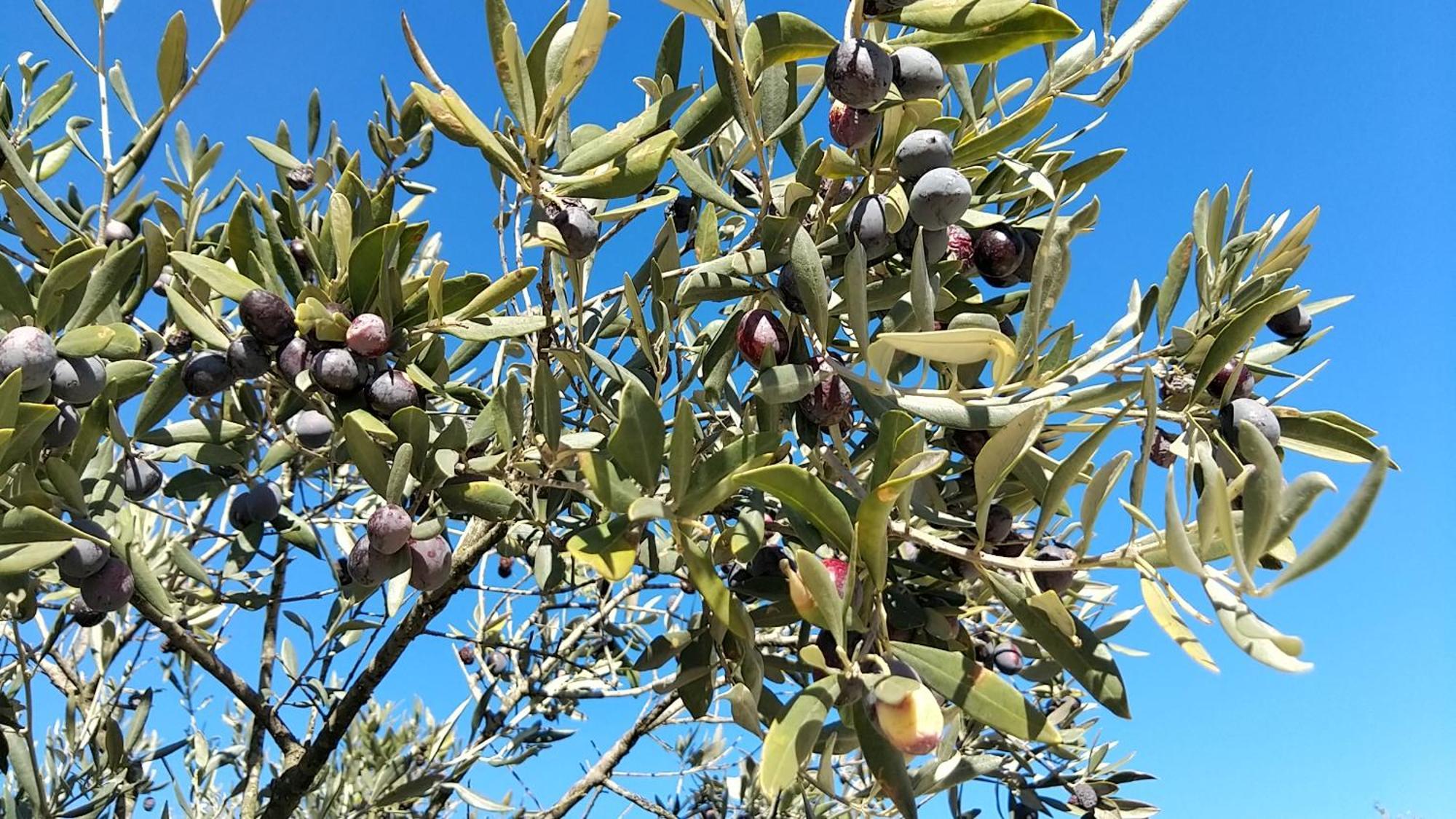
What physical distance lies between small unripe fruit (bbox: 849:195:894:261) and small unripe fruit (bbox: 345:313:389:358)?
2.38 ft

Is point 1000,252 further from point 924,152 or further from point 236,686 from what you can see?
point 236,686

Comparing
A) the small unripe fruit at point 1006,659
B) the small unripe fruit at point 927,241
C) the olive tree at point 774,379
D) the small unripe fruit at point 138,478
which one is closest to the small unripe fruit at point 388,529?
the olive tree at point 774,379

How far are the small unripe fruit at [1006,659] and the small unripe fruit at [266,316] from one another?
6.76 feet

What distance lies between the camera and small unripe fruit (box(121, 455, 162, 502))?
1.83 metres

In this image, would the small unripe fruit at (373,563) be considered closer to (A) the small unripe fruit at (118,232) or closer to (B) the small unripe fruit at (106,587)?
(B) the small unripe fruit at (106,587)

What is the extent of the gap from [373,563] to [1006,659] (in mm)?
2029

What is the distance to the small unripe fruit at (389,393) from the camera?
1468 millimetres

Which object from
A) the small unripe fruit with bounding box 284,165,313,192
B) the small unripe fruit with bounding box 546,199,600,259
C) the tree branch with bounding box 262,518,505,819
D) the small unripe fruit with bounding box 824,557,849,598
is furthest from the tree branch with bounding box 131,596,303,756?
the small unripe fruit with bounding box 824,557,849,598

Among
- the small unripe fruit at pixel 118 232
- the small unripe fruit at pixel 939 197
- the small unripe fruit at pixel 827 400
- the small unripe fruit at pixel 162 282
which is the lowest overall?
the small unripe fruit at pixel 827 400

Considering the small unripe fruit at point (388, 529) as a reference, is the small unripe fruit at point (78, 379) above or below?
above

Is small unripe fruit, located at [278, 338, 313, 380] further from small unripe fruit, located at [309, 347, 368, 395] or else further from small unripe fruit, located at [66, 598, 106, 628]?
small unripe fruit, located at [66, 598, 106, 628]

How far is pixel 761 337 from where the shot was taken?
1.43 metres

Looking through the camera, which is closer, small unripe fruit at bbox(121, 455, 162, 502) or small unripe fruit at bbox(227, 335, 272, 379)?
small unripe fruit at bbox(227, 335, 272, 379)

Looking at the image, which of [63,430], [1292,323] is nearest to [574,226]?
[63,430]
